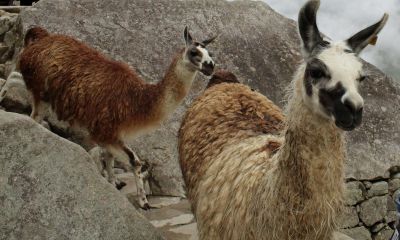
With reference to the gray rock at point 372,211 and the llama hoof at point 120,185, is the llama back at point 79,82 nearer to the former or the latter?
the llama hoof at point 120,185

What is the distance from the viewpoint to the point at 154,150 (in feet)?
20.4

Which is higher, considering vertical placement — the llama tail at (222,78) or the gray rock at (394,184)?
the llama tail at (222,78)

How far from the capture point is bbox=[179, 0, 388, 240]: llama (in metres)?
2.39

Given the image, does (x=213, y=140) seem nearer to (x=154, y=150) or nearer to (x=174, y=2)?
(x=154, y=150)

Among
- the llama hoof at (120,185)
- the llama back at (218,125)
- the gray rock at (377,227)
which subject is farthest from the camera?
the gray rock at (377,227)

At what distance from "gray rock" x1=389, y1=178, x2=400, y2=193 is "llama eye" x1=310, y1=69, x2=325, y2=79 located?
15.5 feet

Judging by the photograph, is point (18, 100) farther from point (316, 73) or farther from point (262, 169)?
point (316, 73)

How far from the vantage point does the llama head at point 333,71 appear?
226 cm

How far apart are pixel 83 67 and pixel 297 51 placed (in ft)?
11.5

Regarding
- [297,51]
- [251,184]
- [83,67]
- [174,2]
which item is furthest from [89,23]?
[251,184]

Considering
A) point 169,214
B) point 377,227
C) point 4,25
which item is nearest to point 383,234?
point 377,227

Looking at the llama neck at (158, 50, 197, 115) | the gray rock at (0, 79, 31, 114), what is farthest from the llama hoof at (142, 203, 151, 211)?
the gray rock at (0, 79, 31, 114)

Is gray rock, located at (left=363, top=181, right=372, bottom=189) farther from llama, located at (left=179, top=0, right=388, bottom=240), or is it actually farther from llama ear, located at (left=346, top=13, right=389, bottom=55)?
llama ear, located at (left=346, top=13, right=389, bottom=55)

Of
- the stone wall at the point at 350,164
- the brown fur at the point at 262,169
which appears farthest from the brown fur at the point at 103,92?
Answer: the brown fur at the point at 262,169
